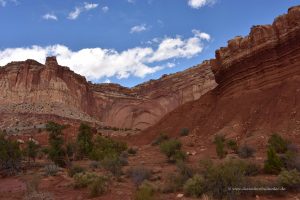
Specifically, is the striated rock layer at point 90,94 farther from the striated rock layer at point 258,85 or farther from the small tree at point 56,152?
the small tree at point 56,152

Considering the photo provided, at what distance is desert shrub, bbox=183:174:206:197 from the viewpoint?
9938 millimetres

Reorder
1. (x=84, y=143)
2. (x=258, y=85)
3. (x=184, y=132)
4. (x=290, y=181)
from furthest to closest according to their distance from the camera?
(x=184, y=132) < (x=258, y=85) < (x=84, y=143) < (x=290, y=181)

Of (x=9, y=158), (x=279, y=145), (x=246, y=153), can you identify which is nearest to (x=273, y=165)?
(x=246, y=153)

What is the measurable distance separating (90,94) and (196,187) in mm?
73469

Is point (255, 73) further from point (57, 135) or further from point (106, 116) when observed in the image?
point (106, 116)

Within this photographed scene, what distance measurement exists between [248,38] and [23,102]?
4574 centimetres

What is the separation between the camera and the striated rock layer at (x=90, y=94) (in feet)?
218

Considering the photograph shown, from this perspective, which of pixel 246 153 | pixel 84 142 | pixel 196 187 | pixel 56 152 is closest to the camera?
pixel 196 187

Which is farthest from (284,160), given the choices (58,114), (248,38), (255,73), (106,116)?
(106,116)

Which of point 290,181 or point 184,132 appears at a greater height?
point 184,132

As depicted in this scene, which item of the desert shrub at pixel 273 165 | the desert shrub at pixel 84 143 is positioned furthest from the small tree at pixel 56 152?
the desert shrub at pixel 273 165

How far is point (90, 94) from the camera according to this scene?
81.9 meters

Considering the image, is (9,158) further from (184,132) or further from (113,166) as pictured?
(184,132)

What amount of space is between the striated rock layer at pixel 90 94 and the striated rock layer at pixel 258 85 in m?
32.9
